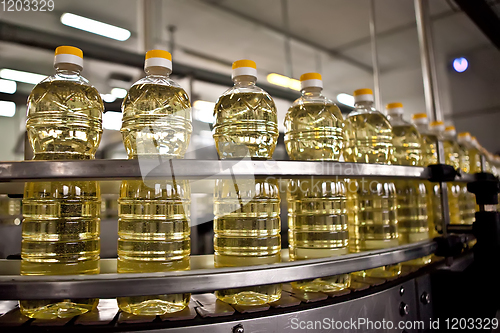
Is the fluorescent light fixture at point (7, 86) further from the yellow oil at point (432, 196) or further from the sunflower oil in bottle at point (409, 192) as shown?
the yellow oil at point (432, 196)

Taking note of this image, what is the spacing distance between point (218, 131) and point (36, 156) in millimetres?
444

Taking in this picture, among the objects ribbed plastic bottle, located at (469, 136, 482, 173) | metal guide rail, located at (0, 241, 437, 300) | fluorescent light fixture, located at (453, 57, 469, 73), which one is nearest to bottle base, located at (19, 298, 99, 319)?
metal guide rail, located at (0, 241, 437, 300)

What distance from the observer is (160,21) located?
1841 mm

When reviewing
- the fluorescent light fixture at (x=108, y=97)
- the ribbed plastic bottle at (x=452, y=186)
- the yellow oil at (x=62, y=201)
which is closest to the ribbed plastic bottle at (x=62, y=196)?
the yellow oil at (x=62, y=201)

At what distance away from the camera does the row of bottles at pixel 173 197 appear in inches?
28.2

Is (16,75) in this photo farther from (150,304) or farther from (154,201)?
(150,304)

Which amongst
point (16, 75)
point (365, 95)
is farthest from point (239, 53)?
point (365, 95)

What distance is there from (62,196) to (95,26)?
4.78 feet

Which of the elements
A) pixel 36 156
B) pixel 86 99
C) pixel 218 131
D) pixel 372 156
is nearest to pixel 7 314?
pixel 36 156

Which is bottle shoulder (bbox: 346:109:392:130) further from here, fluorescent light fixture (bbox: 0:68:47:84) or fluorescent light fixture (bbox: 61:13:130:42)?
fluorescent light fixture (bbox: 0:68:47:84)

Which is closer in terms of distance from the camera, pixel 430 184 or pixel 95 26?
pixel 430 184

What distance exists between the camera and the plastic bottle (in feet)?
5.31

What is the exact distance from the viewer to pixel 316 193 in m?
0.91
